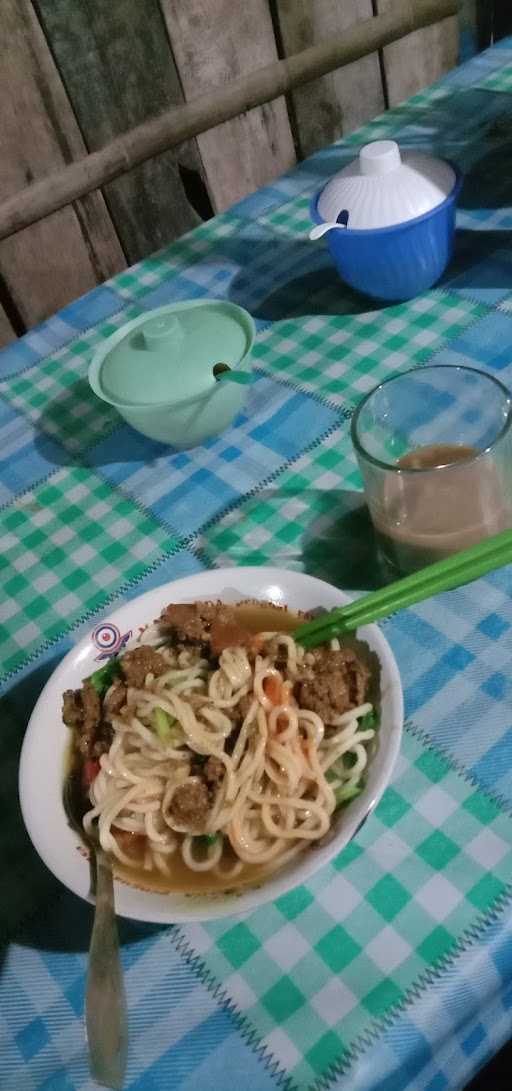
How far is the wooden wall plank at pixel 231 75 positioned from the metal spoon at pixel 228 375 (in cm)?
95

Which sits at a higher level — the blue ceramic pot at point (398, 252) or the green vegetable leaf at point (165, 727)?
the blue ceramic pot at point (398, 252)

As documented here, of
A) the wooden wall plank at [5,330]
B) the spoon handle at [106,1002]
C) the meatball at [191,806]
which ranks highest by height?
the spoon handle at [106,1002]

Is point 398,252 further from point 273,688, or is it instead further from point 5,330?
point 5,330

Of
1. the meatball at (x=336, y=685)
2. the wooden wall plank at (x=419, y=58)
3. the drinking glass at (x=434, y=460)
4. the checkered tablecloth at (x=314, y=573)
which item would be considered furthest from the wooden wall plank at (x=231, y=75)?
the meatball at (x=336, y=685)

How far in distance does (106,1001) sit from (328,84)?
6.32 ft

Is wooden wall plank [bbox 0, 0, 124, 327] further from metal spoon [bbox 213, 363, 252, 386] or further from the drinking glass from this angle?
the drinking glass

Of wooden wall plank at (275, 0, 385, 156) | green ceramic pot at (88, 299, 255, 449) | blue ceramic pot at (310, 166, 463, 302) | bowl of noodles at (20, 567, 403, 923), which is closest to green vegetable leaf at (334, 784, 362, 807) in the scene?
bowl of noodles at (20, 567, 403, 923)

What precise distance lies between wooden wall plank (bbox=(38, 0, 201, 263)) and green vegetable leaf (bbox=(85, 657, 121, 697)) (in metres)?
1.22

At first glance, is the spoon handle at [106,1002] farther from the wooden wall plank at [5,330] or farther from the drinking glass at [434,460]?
the wooden wall plank at [5,330]

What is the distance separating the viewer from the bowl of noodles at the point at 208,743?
68 cm

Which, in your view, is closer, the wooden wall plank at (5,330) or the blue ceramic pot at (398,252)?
the blue ceramic pot at (398,252)

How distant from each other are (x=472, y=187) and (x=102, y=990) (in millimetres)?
1412

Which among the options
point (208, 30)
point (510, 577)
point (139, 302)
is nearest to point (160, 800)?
point (510, 577)

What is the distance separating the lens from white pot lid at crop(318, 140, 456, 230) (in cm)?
116
